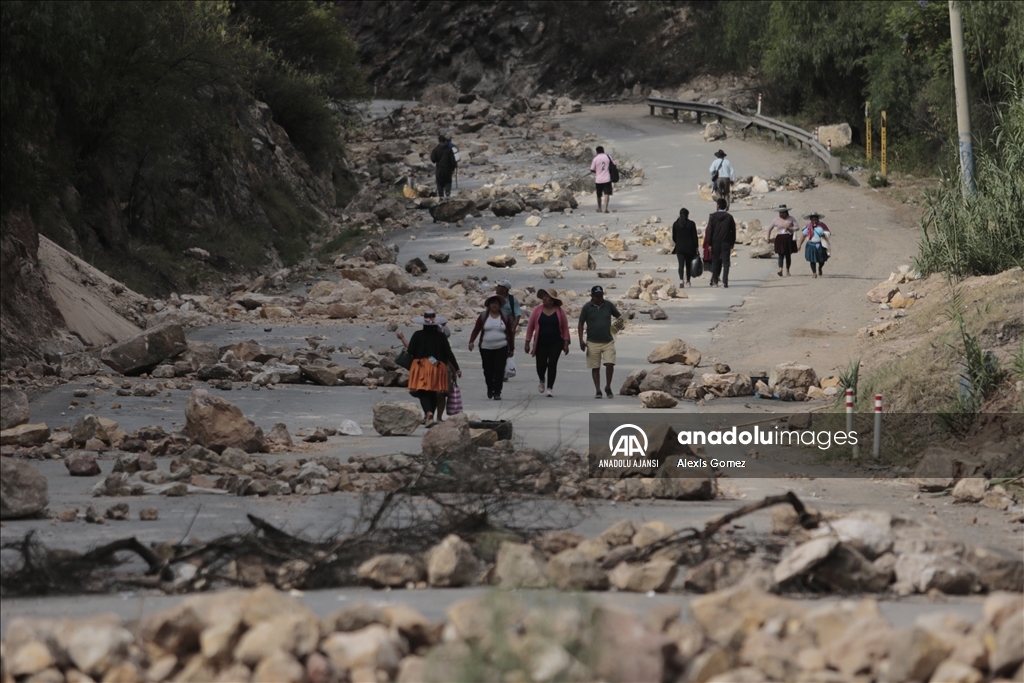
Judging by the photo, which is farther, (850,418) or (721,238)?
(721,238)

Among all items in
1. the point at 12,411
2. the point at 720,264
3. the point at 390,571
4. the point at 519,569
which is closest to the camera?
the point at 519,569

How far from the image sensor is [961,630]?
6086 millimetres

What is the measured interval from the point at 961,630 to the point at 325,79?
42.8 meters

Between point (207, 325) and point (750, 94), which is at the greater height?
point (750, 94)

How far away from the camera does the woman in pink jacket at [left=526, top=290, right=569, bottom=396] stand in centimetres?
1695

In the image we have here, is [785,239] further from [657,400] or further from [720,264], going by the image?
[657,400]

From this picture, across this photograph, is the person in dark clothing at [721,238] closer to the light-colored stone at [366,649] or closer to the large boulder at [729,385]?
the large boulder at [729,385]

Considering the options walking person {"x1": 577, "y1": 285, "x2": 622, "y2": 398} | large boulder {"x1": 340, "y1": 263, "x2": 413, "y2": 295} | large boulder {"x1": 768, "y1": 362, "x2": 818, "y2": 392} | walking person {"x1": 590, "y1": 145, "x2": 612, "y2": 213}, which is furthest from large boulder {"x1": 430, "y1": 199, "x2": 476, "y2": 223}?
large boulder {"x1": 768, "y1": 362, "x2": 818, "y2": 392}

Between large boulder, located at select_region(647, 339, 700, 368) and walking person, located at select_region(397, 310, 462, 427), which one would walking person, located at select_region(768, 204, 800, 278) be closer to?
large boulder, located at select_region(647, 339, 700, 368)

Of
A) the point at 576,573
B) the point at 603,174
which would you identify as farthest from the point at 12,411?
the point at 603,174

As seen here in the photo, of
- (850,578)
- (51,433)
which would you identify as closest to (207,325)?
(51,433)

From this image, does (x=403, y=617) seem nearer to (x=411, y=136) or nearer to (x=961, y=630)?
(x=961, y=630)

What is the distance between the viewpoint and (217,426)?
12.7 m

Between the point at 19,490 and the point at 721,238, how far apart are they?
54.0ft
